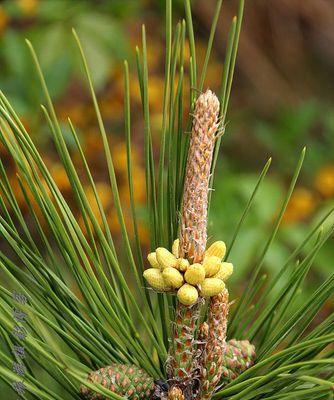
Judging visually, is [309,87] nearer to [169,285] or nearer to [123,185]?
[123,185]

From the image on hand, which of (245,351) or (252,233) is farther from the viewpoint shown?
(252,233)

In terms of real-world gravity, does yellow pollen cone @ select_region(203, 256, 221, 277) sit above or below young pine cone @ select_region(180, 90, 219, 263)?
below

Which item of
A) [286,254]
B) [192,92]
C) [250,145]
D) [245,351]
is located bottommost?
[250,145]

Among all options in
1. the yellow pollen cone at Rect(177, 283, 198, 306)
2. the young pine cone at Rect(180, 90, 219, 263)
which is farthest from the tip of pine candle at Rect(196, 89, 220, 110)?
the yellow pollen cone at Rect(177, 283, 198, 306)

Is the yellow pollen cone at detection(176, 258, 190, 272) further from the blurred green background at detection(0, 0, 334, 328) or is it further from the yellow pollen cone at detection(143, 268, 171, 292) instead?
the blurred green background at detection(0, 0, 334, 328)

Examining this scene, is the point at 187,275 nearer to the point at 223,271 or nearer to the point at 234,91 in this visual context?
the point at 223,271

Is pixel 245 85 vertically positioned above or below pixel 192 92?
below

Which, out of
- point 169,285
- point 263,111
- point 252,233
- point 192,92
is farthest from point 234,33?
point 263,111
